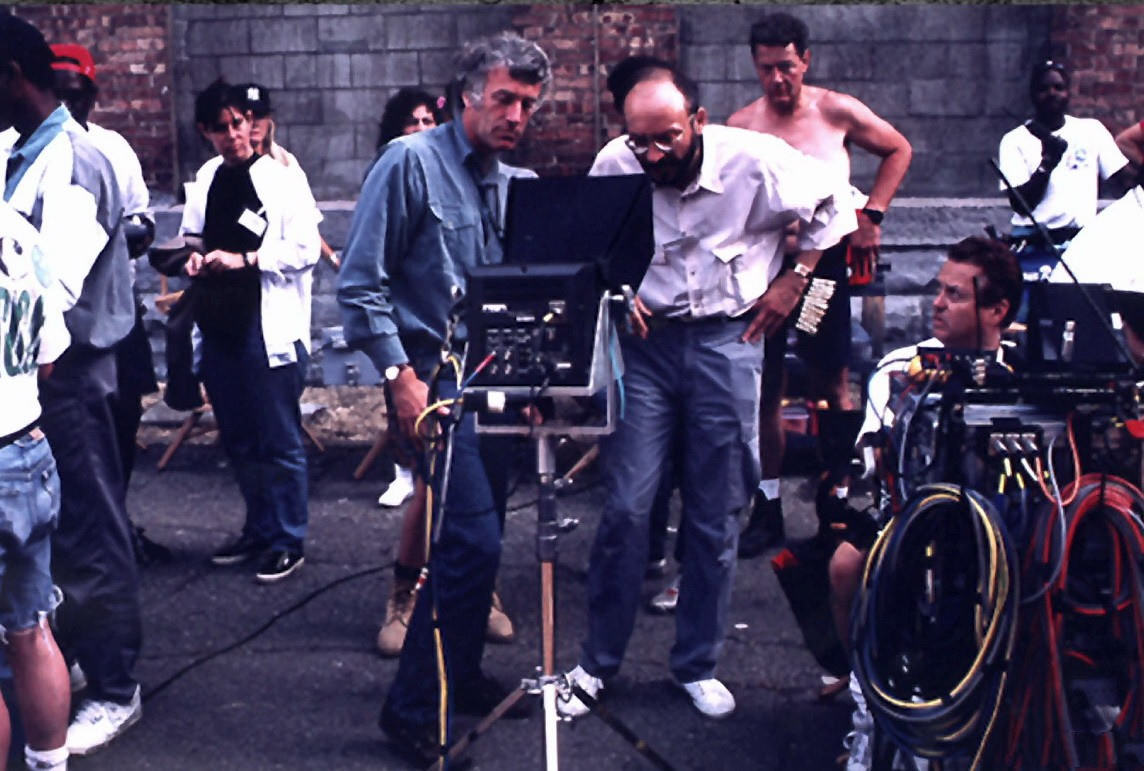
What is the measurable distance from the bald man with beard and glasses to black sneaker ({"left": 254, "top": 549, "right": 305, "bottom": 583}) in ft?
5.81

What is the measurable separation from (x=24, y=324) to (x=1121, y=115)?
752 cm

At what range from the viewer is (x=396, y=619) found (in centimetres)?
542

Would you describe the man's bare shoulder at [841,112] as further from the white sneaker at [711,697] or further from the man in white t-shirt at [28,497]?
the man in white t-shirt at [28,497]

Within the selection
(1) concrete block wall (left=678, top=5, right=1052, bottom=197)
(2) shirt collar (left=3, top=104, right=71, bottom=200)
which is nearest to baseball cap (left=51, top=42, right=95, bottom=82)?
(2) shirt collar (left=3, top=104, right=71, bottom=200)

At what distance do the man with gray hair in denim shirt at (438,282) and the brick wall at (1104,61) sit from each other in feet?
19.7

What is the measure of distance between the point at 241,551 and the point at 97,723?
1.91 metres

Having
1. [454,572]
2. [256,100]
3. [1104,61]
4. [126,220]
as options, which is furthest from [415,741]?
[1104,61]

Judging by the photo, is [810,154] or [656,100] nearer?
[656,100]

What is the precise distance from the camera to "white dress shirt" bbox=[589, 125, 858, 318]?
15.8 feet

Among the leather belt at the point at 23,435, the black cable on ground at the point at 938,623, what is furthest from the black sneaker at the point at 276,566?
the black cable on ground at the point at 938,623

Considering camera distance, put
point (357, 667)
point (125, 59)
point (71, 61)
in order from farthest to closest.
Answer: point (125, 59) → point (71, 61) → point (357, 667)

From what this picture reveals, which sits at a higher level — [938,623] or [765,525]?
[938,623]

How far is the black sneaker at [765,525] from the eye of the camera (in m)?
6.54

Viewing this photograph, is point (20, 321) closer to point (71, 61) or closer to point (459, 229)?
point (459, 229)
